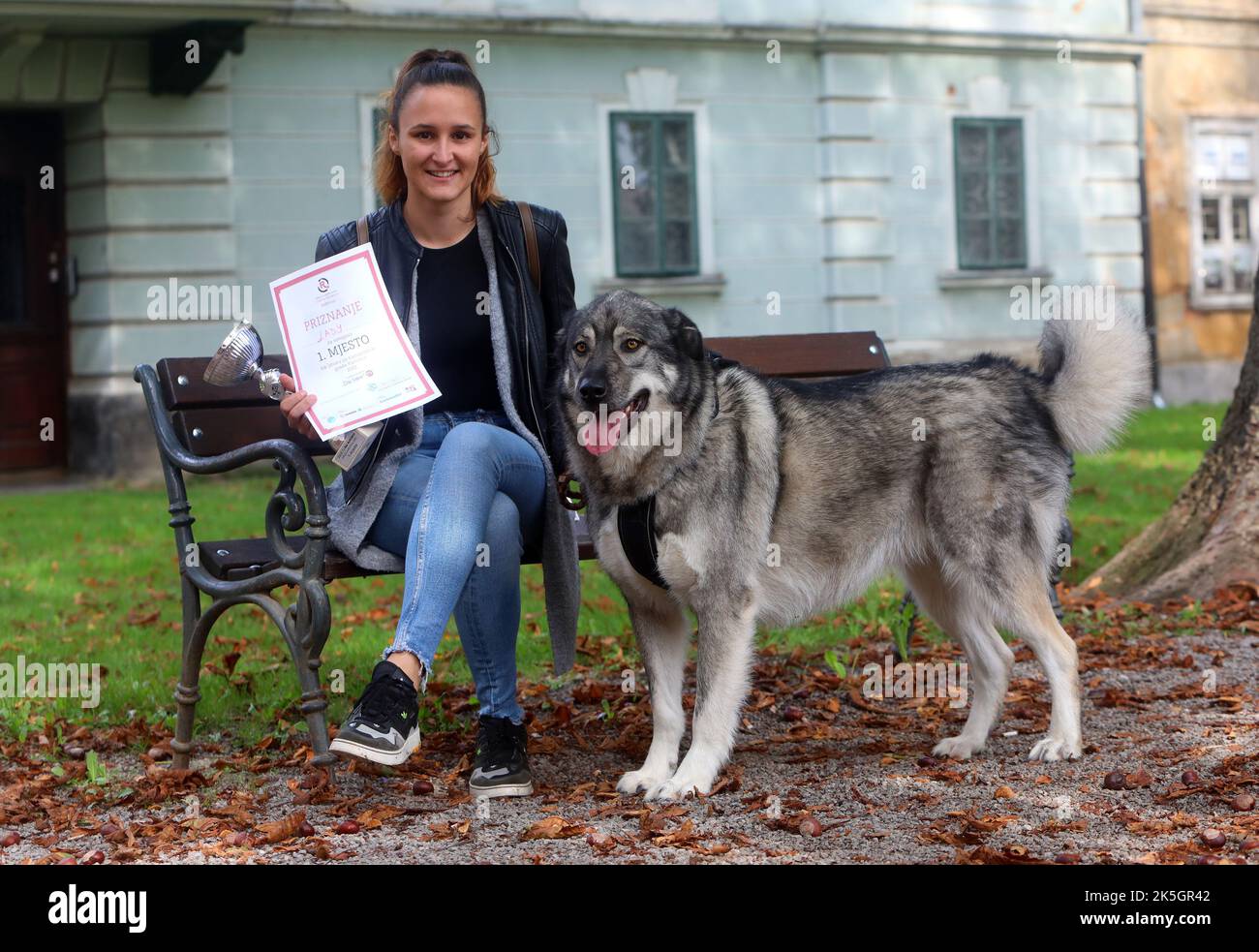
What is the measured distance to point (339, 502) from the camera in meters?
4.47

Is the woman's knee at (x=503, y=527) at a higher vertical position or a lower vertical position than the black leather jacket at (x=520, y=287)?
lower

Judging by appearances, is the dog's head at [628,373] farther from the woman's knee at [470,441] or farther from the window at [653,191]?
the window at [653,191]

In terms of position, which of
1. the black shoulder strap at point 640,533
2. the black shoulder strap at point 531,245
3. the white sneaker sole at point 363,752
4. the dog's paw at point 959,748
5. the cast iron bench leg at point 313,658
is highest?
the black shoulder strap at point 531,245

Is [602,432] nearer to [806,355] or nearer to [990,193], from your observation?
[806,355]

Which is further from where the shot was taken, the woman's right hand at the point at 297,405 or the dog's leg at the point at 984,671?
the dog's leg at the point at 984,671

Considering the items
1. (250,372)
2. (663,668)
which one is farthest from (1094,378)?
(250,372)

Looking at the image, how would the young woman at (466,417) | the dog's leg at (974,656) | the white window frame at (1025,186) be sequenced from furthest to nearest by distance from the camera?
the white window frame at (1025,186) < the dog's leg at (974,656) < the young woman at (466,417)

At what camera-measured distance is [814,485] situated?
447 cm

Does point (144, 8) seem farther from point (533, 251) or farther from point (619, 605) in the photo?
point (533, 251)

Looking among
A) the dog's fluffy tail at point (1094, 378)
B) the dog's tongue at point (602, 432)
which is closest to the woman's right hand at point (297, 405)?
the dog's tongue at point (602, 432)

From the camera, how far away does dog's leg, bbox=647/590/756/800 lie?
4.23 m

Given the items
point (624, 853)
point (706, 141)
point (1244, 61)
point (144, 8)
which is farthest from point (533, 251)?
point (1244, 61)

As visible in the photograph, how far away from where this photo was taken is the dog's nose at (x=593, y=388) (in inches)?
160
